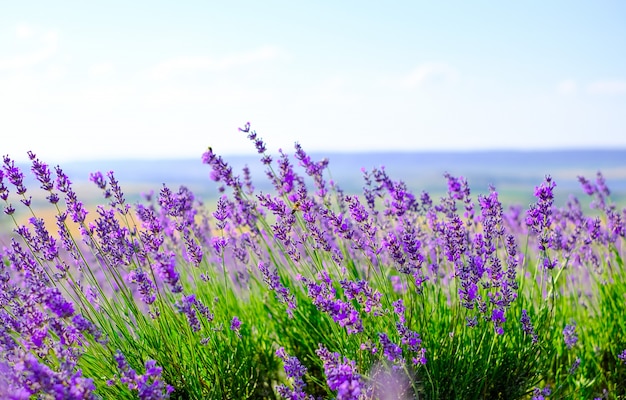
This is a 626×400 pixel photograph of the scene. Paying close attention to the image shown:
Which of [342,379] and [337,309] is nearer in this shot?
[342,379]

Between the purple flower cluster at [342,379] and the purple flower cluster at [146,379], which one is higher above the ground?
the purple flower cluster at [342,379]

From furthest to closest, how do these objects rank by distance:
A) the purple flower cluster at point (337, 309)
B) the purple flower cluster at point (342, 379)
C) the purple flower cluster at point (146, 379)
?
the purple flower cluster at point (337, 309) → the purple flower cluster at point (146, 379) → the purple flower cluster at point (342, 379)

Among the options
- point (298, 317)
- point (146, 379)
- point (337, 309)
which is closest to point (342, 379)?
point (337, 309)

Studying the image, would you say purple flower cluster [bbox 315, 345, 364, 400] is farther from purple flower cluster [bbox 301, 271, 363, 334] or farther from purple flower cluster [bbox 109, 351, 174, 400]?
purple flower cluster [bbox 109, 351, 174, 400]

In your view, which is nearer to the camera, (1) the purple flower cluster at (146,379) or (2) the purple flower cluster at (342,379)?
(2) the purple flower cluster at (342,379)

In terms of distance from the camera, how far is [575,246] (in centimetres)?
395

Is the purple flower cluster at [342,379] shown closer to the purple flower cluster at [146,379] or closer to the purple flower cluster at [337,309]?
the purple flower cluster at [337,309]

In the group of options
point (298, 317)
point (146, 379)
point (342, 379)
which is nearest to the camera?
point (342, 379)

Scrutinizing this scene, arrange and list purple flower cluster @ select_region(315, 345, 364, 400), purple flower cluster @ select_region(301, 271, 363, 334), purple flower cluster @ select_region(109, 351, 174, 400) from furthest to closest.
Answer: purple flower cluster @ select_region(301, 271, 363, 334) → purple flower cluster @ select_region(109, 351, 174, 400) → purple flower cluster @ select_region(315, 345, 364, 400)

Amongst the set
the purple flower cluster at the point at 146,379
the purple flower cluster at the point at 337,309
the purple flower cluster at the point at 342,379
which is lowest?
the purple flower cluster at the point at 146,379

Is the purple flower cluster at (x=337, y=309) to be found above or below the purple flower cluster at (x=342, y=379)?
above

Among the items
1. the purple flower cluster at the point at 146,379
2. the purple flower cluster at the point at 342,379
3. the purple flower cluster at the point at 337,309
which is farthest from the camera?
the purple flower cluster at the point at 337,309

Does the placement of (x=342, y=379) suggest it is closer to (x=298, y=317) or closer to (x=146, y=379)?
(x=146, y=379)

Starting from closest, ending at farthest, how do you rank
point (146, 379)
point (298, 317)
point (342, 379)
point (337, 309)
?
1. point (342, 379)
2. point (146, 379)
3. point (337, 309)
4. point (298, 317)
